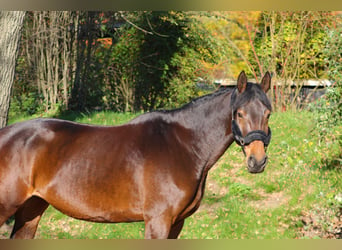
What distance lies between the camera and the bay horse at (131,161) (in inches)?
139

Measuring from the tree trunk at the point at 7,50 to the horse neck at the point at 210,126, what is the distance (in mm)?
2995

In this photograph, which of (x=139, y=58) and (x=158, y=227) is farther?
(x=139, y=58)

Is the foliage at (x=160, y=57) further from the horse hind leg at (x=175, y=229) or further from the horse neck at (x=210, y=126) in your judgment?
the horse hind leg at (x=175, y=229)

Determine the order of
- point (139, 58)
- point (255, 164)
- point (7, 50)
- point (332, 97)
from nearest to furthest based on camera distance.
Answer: point (255, 164) → point (332, 97) → point (7, 50) → point (139, 58)

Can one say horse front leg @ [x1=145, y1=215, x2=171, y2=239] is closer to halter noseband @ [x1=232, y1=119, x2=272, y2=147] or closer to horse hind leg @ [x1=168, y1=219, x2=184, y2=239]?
horse hind leg @ [x1=168, y1=219, x2=184, y2=239]

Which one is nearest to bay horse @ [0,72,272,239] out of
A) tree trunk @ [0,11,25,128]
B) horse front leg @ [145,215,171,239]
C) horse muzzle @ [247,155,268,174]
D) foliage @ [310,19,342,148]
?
horse front leg @ [145,215,171,239]

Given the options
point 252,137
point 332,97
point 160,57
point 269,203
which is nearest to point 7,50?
point 252,137

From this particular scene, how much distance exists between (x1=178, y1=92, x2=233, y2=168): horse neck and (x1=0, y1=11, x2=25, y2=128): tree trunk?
2.99 m

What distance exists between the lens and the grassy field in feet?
20.3

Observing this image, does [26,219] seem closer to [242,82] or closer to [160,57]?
[242,82]

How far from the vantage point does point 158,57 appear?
11.2 meters

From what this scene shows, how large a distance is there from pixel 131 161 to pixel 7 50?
3033 mm

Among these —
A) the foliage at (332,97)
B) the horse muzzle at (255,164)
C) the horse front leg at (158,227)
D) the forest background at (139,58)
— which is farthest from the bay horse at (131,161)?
the forest background at (139,58)

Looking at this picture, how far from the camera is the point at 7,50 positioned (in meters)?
5.86
